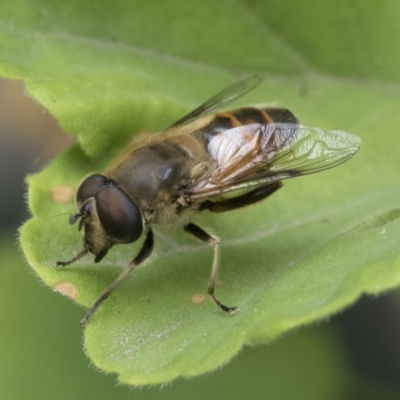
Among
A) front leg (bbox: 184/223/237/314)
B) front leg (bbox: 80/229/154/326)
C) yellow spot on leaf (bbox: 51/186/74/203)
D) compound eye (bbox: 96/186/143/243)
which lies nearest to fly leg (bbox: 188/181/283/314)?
front leg (bbox: 184/223/237/314)

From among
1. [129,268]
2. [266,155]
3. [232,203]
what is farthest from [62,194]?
[266,155]

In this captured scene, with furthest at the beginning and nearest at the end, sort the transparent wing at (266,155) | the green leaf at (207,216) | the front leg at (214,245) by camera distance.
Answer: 1. the transparent wing at (266,155)
2. the front leg at (214,245)
3. the green leaf at (207,216)

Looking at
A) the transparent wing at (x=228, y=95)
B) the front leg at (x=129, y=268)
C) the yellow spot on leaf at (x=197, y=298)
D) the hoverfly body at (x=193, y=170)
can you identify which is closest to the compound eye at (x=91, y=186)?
the hoverfly body at (x=193, y=170)

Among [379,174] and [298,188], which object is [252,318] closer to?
[298,188]

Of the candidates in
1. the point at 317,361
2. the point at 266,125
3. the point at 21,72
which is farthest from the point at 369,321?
the point at 21,72

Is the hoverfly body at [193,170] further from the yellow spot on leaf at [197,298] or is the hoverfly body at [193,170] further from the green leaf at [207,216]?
the green leaf at [207,216]

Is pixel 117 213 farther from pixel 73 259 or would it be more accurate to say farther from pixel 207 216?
pixel 207 216

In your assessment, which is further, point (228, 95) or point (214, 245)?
point (228, 95)
